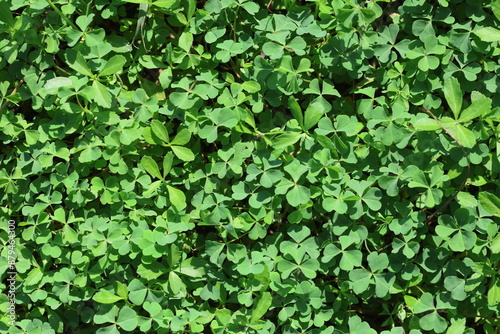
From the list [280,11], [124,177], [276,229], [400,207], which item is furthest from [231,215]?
[280,11]

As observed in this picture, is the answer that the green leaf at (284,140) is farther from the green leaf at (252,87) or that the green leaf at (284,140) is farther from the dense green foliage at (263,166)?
the green leaf at (252,87)

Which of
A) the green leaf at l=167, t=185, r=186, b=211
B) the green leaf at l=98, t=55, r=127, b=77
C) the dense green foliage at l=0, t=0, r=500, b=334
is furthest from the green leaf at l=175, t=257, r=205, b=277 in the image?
the green leaf at l=98, t=55, r=127, b=77

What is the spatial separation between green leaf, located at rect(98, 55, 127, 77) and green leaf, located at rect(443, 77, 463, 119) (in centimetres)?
132

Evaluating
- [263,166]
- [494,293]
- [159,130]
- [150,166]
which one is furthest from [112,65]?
A: [494,293]

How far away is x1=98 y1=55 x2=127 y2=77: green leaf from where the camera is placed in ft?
7.58

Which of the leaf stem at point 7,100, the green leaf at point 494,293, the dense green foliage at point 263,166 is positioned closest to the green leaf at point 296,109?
the dense green foliage at point 263,166

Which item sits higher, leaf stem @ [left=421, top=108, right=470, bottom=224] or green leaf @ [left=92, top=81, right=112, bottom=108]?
green leaf @ [left=92, top=81, right=112, bottom=108]

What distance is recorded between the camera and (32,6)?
2373 mm

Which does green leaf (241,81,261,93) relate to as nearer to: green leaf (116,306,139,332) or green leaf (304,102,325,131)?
green leaf (304,102,325,131)

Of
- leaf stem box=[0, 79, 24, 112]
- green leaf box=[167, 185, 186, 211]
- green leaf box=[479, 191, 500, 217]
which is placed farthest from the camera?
leaf stem box=[0, 79, 24, 112]

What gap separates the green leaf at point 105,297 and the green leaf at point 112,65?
0.91 metres

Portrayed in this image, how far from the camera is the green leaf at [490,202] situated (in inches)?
84.6

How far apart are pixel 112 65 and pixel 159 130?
34 cm

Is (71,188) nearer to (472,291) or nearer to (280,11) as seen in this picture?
(280,11)
